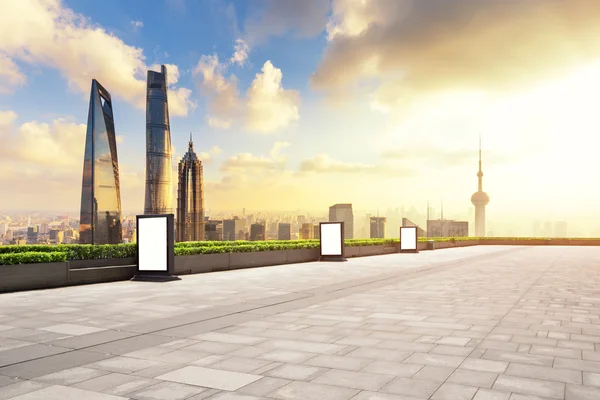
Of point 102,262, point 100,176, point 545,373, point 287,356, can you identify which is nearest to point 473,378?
point 545,373

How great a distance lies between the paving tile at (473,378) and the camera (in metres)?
5.30

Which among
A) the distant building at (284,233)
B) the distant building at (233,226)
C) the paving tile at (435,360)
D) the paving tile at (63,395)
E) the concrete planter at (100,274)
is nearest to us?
the paving tile at (63,395)

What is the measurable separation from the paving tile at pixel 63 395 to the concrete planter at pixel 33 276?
353 inches

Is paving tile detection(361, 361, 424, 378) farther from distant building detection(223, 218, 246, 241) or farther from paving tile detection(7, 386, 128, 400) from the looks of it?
distant building detection(223, 218, 246, 241)

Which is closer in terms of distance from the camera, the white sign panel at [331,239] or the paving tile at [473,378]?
the paving tile at [473,378]

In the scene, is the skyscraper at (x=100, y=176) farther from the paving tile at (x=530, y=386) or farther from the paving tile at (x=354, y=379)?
the paving tile at (x=530, y=386)

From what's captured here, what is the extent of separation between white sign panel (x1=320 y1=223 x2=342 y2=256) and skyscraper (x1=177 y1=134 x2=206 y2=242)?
12871 cm

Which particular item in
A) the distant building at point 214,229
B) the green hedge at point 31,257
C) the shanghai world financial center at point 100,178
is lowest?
the distant building at point 214,229

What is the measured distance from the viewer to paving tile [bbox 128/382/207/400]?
4828 millimetres

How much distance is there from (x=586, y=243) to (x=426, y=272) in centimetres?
4426

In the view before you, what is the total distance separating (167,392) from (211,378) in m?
0.57

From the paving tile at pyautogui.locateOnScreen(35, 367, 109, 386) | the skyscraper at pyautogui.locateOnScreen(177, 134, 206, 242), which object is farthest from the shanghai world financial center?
the paving tile at pyautogui.locateOnScreen(35, 367, 109, 386)

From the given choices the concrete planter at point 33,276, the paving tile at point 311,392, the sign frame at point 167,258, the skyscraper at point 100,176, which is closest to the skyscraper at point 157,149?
the skyscraper at point 100,176

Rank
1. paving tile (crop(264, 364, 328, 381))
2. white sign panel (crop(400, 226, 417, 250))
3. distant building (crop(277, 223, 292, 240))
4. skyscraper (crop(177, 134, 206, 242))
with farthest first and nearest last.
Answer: skyscraper (crop(177, 134, 206, 242))
white sign panel (crop(400, 226, 417, 250))
distant building (crop(277, 223, 292, 240))
paving tile (crop(264, 364, 328, 381))
